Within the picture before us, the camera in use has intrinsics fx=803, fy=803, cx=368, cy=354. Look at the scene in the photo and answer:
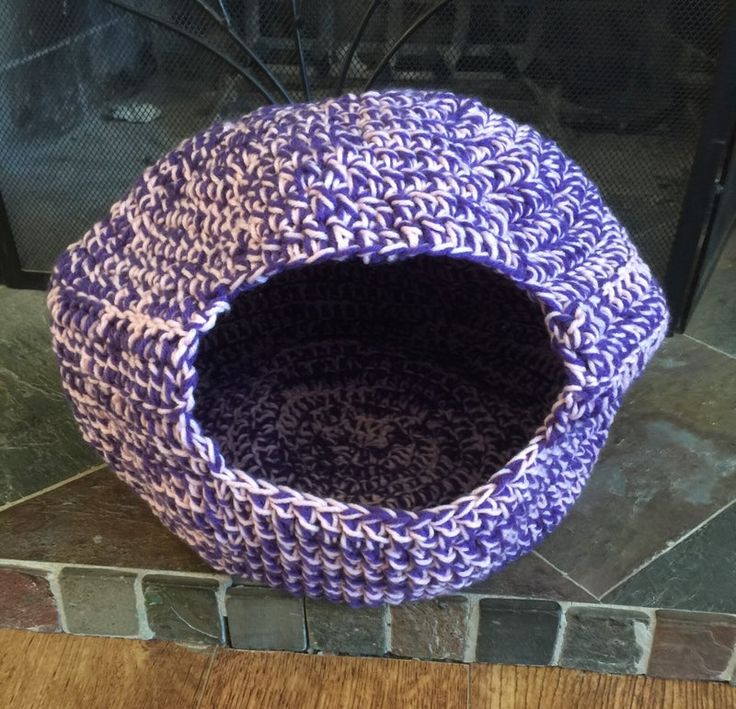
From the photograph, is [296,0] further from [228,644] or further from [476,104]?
[228,644]

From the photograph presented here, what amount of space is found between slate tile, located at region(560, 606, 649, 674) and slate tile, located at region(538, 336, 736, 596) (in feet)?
0.07

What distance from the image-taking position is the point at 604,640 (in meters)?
0.61

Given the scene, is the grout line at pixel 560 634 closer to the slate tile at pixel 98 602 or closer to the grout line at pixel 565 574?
the grout line at pixel 565 574

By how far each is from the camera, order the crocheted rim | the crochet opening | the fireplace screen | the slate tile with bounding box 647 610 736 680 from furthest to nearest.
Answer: the fireplace screen < the crochet opening < the slate tile with bounding box 647 610 736 680 < the crocheted rim

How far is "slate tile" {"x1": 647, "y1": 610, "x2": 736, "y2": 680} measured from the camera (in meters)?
0.60

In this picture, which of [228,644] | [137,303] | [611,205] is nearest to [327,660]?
[228,644]

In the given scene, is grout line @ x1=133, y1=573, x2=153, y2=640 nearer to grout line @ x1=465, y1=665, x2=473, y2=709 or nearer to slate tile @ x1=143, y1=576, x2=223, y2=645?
slate tile @ x1=143, y1=576, x2=223, y2=645

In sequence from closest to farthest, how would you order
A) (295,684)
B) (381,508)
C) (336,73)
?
1. (381,508)
2. (295,684)
3. (336,73)

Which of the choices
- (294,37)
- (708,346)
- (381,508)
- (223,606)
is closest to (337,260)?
(381,508)

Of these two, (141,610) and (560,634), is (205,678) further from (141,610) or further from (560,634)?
(560,634)

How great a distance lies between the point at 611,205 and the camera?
0.93m

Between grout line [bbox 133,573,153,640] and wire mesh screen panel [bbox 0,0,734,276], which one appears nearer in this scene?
grout line [bbox 133,573,153,640]

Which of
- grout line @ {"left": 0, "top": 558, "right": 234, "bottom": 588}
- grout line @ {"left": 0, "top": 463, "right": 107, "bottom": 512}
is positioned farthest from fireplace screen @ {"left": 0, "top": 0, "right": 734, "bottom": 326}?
grout line @ {"left": 0, "top": 558, "right": 234, "bottom": 588}

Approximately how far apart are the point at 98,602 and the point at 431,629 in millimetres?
265
